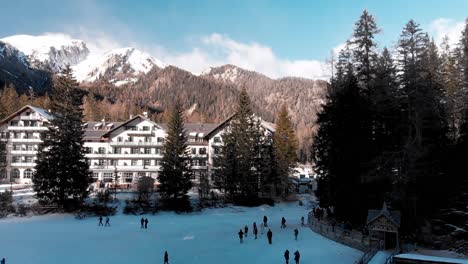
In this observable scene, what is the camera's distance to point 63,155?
48750 millimetres

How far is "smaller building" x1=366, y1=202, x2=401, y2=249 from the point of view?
93.3 ft

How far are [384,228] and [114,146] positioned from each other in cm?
5760

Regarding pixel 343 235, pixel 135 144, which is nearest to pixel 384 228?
pixel 343 235

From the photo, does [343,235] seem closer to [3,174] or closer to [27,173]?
[27,173]

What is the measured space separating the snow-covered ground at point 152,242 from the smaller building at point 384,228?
1994 millimetres

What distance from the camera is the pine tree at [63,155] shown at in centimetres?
4759

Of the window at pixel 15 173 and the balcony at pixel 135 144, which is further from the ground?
the balcony at pixel 135 144

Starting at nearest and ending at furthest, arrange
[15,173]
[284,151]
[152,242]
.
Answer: [152,242] → [284,151] → [15,173]

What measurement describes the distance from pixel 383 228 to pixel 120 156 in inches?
2225

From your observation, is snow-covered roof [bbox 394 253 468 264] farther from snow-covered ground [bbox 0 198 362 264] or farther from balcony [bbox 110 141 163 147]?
balcony [bbox 110 141 163 147]

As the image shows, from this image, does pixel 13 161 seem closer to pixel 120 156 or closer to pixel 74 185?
pixel 120 156

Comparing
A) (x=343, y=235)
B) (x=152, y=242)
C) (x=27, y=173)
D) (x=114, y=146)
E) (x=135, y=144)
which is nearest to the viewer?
(x=343, y=235)

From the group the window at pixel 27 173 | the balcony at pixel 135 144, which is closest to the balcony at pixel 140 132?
the balcony at pixel 135 144

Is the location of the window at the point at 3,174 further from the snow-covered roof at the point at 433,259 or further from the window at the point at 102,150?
the snow-covered roof at the point at 433,259
